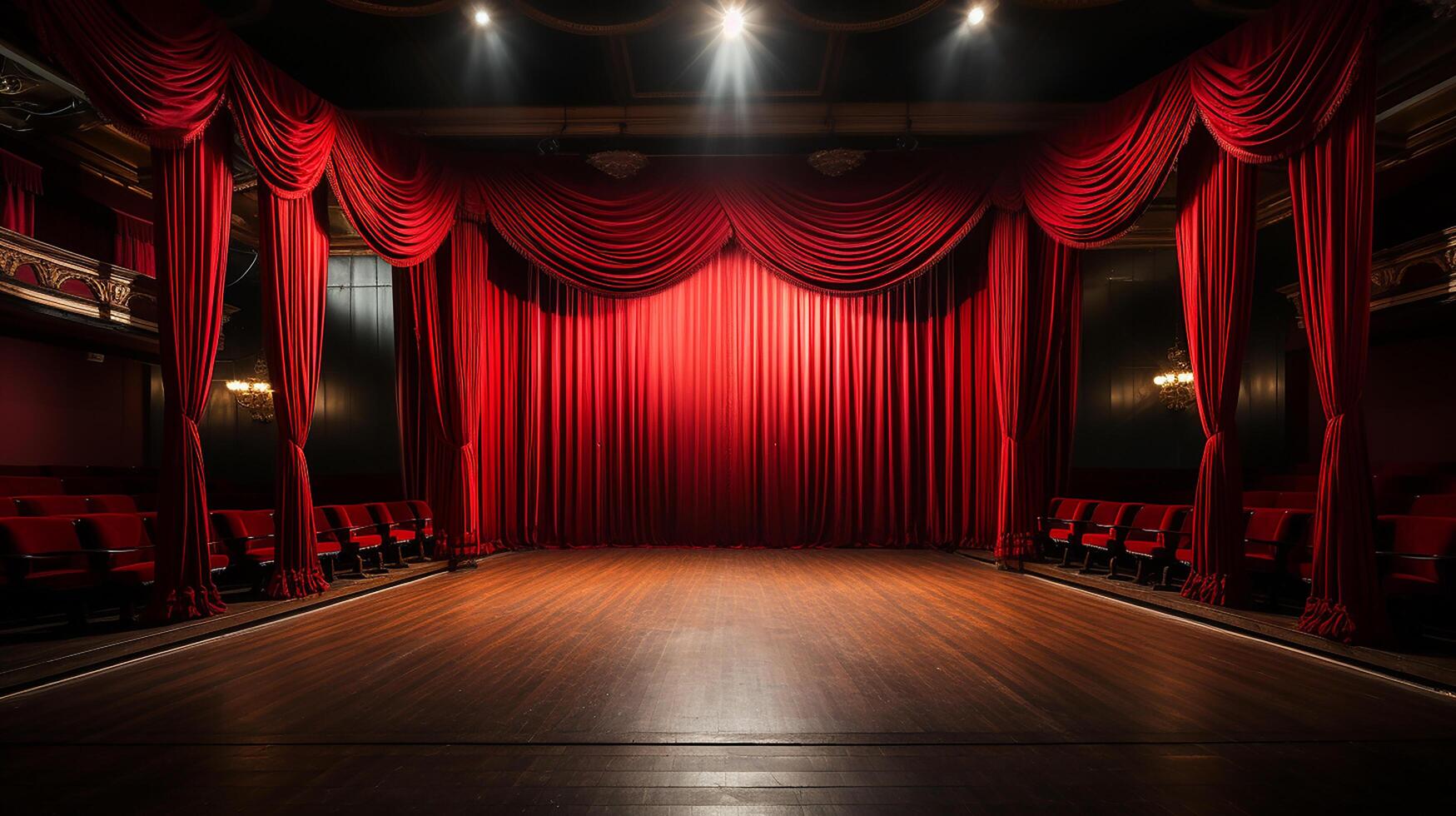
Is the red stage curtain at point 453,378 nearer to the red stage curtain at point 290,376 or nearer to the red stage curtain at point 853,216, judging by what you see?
the red stage curtain at point 290,376

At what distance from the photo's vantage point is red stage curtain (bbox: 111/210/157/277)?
31.1 ft

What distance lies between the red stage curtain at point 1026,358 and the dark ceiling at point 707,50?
5.33ft

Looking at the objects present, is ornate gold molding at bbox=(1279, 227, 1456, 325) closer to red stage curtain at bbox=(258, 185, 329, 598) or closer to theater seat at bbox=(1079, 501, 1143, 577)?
theater seat at bbox=(1079, 501, 1143, 577)

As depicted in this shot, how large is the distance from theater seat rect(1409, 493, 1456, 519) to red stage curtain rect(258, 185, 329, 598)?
7552 millimetres

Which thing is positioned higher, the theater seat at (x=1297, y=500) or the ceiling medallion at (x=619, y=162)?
the ceiling medallion at (x=619, y=162)

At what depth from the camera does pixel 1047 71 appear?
23.2 feet

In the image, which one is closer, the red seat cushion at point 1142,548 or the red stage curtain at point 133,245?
the red seat cushion at point 1142,548

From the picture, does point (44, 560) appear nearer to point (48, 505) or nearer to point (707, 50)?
point (48, 505)

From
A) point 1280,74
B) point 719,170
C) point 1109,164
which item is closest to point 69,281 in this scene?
point 719,170

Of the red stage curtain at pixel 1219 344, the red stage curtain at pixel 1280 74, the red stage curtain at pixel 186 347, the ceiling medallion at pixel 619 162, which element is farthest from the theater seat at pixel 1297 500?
the red stage curtain at pixel 186 347

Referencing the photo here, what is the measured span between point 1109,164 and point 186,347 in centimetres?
715

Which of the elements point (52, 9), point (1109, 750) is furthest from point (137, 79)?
point (1109, 750)

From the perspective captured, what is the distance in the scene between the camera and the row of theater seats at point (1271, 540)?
3893 mm

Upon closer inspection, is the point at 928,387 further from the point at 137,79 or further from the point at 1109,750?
the point at 137,79
